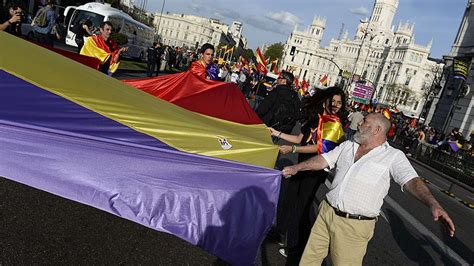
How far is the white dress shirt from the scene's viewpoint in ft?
10.9

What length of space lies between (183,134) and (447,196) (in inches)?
469

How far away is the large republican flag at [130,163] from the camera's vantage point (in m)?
3.15

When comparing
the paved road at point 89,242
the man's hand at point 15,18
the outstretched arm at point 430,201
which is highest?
the man's hand at point 15,18

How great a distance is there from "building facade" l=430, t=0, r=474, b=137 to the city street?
3512cm

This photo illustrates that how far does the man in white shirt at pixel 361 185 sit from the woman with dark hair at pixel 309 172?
93cm

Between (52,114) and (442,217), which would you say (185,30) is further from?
(442,217)

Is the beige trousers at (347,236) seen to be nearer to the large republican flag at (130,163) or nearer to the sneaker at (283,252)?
the large republican flag at (130,163)

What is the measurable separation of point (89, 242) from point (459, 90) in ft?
132

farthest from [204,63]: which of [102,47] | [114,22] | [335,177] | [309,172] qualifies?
[114,22]

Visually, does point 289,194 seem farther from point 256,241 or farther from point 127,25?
point 127,25

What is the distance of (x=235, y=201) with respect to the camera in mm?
3428

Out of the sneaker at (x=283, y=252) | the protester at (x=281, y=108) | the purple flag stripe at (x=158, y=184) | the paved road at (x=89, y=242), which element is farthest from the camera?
the protester at (x=281, y=108)

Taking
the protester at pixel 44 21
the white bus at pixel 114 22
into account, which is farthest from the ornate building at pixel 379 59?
the protester at pixel 44 21

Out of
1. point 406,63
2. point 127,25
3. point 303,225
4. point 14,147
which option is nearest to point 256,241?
point 303,225
